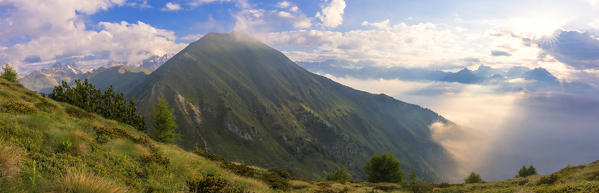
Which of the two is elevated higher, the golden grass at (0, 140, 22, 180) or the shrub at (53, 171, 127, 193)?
the golden grass at (0, 140, 22, 180)

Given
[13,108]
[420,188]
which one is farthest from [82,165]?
[420,188]

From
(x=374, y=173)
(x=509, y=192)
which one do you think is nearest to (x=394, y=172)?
(x=374, y=173)

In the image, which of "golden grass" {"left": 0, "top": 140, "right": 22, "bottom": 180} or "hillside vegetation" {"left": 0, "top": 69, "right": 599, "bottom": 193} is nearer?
"hillside vegetation" {"left": 0, "top": 69, "right": 599, "bottom": 193}

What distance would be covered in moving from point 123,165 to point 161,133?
46.8 metres

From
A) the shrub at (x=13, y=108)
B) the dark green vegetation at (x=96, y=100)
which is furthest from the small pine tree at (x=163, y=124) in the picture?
the shrub at (x=13, y=108)

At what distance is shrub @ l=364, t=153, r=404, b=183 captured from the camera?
2467 inches

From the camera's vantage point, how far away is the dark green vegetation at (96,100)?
30148mm

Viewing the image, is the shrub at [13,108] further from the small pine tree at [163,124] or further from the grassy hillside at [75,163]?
the small pine tree at [163,124]

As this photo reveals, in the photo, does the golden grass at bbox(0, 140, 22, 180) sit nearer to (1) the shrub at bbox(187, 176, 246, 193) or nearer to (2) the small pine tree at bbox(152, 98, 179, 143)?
(1) the shrub at bbox(187, 176, 246, 193)

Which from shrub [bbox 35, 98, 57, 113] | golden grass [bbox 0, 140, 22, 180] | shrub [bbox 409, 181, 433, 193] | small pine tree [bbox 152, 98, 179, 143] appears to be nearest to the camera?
golden grass [bbox 0, 140, 22, 180]

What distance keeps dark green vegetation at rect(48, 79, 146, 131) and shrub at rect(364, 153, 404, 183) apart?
5493 cm

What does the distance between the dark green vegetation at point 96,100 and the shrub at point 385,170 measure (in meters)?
54.9

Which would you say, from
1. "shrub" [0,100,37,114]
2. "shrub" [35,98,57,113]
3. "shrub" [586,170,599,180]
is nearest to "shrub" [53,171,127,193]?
"shrub" [0,100,37,114]

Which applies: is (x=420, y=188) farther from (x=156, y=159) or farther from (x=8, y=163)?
(x=8, y=163)
